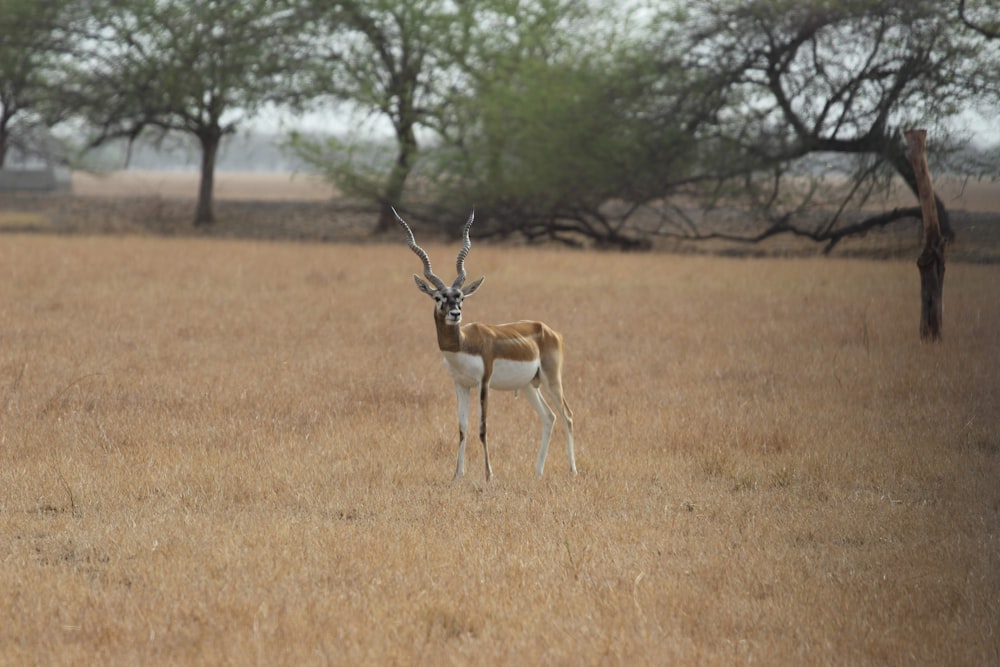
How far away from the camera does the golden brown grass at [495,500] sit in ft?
16.6

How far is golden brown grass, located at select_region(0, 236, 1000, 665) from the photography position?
507 cm

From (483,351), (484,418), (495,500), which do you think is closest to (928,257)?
(484,418)

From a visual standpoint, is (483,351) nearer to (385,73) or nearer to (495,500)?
(495,500)

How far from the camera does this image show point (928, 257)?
13641 millimetres

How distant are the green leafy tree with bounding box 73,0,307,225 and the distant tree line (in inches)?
2.8

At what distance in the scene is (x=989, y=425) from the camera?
9.16 m

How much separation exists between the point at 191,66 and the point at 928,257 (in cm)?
2569

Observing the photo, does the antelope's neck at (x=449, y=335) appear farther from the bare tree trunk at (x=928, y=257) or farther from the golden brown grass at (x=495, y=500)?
the bare tree trunk at (x=928, y=257)

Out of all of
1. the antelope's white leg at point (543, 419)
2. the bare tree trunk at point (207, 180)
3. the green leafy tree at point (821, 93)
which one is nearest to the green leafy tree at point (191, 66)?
the bare tree trunk at point (207, 180)

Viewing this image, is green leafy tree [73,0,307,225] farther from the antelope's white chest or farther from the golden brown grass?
the antelope's white chest

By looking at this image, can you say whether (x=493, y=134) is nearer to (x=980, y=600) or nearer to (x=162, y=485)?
(x=162, y=485)

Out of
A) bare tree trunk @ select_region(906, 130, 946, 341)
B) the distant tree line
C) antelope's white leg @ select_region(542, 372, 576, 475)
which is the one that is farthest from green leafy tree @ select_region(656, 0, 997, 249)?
antelope's white leg @ select_region(542, 372, 576, 475)

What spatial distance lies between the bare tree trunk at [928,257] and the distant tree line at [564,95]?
831cm

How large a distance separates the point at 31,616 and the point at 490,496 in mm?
2812
